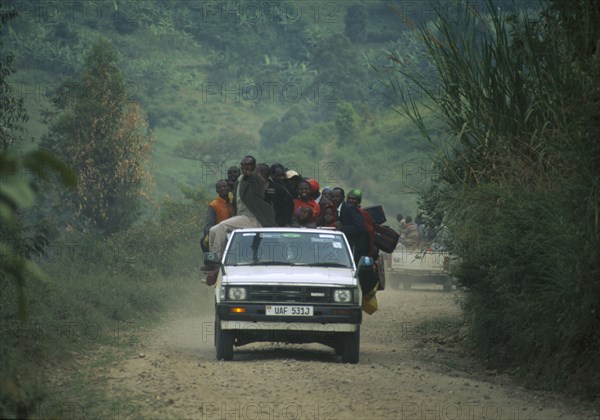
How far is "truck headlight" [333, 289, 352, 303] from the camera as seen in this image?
12945mm

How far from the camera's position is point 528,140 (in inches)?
547

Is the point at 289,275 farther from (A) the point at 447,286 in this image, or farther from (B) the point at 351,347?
(A) the point at 447,286

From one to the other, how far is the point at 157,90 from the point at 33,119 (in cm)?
2620

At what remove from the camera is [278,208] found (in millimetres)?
16344

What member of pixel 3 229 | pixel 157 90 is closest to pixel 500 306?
pixel 3 229

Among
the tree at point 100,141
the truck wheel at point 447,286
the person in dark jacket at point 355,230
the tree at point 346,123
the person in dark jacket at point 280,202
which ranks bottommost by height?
the truck wheel at point 447,286

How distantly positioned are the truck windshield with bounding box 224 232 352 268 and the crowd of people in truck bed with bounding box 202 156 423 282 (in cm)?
95

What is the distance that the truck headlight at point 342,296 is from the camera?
12.9 m

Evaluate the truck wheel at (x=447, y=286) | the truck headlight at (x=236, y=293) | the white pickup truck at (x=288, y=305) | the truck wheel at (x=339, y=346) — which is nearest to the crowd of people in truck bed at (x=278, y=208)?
the white pickup truck at (x=288, y=305)

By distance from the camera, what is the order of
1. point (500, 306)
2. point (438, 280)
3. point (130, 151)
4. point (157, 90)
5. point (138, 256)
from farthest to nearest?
point (157, 90) < point (130, 151) < point (438, 280) < point (138, 256) < point (500, 306)

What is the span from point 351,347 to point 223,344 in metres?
1.52

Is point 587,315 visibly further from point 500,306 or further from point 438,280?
point 438,280

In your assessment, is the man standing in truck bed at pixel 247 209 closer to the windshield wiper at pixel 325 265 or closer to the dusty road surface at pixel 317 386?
the dusty road surface at pixel 317 386

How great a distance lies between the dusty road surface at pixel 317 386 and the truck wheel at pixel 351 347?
0.55 ft
